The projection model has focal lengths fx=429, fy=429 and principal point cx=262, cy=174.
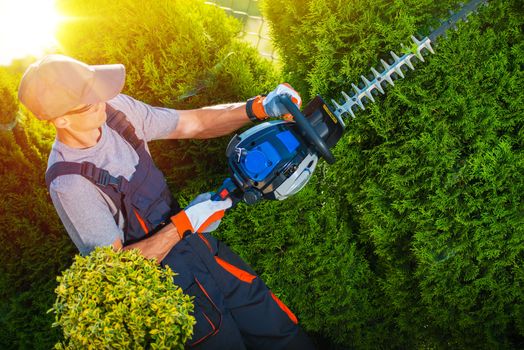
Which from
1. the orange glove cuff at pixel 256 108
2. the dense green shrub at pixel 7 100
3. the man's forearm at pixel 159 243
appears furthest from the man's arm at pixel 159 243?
the dense green shrub at pixel 7 100

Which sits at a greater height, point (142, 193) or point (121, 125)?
point (121, 125)

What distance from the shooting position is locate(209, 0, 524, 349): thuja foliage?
272 centimetres

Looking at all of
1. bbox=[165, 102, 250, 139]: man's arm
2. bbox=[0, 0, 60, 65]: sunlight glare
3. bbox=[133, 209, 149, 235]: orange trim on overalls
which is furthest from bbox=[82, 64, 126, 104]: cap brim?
bbox=[0, 0, 60, 65]: sunlight glare

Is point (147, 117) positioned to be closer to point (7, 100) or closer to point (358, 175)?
point (7, 100)

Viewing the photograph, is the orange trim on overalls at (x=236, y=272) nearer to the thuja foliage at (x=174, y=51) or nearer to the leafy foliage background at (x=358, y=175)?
the leafy foliage background at (x=358, y=175)

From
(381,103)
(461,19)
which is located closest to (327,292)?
(381,103)

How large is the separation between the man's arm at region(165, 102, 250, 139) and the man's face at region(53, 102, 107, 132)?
0.58 metres

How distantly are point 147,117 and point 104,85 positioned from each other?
1.33ft

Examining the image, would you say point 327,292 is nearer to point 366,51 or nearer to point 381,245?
point 381,245

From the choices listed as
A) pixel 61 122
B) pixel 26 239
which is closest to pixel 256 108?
pixel 61 122

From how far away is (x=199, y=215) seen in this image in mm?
2439

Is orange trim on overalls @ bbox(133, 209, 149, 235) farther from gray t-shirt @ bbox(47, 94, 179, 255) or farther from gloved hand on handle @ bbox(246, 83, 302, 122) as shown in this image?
gloved hand on handle @ bbox(246, 83, 302, 122)

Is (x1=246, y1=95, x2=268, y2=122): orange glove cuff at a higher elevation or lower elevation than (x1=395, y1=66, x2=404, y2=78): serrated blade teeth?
higher

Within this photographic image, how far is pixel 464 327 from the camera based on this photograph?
3223 millimetres
